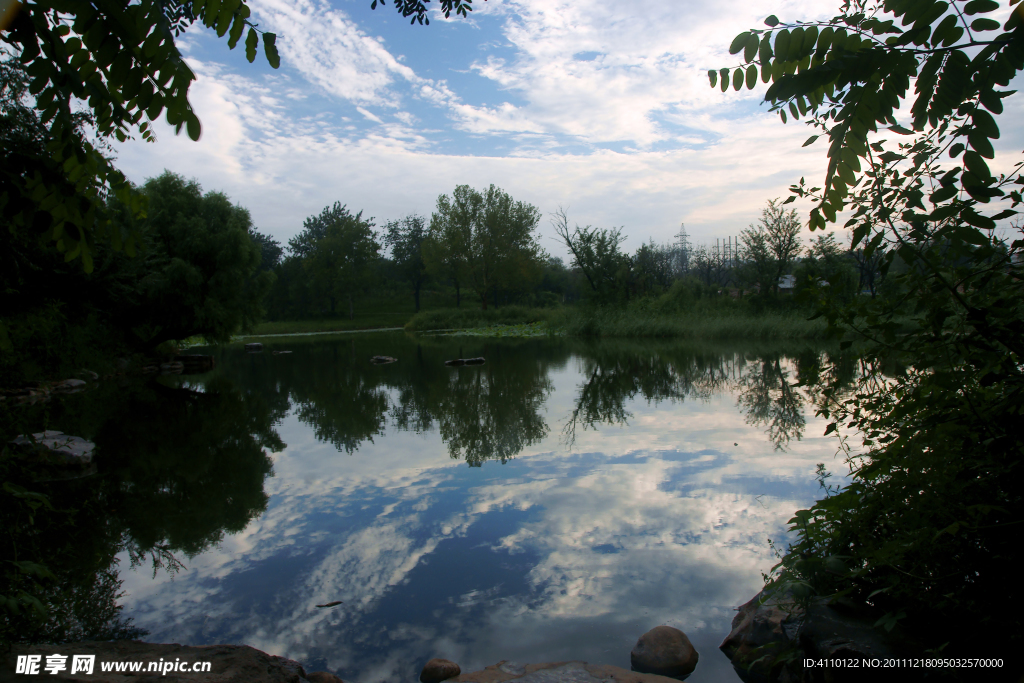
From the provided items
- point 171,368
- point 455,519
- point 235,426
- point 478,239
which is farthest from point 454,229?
point 455,519

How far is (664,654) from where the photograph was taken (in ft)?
8.66

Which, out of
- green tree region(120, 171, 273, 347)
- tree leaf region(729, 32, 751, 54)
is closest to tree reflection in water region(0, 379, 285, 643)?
tree leaf region(729, 32, 751, 54)

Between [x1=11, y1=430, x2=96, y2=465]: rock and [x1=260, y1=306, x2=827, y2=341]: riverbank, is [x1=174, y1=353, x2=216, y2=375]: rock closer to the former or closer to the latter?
[x1=11, y1=430, x2=96, y2=465]: rock

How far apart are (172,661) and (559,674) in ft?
5.39

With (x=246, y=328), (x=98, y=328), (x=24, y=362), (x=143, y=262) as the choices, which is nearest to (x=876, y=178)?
(x=24, y=362)

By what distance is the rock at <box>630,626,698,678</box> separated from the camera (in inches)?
102

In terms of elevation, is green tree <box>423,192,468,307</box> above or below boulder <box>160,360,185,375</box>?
above

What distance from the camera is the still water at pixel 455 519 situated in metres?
2.96

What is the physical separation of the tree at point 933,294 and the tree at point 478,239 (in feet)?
133

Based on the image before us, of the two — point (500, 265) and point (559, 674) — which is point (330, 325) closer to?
point (500, 265)

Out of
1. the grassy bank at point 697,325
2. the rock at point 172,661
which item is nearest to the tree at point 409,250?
the grassy bank at point 697,325

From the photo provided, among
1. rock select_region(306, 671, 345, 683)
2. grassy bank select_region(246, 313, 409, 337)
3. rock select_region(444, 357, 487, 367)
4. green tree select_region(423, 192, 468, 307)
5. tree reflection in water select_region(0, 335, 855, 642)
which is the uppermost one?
green tree select_region(423, 192, 468, 307)

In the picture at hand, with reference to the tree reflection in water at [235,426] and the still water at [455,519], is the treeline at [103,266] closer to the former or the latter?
the tree reflection in water at [235,426]

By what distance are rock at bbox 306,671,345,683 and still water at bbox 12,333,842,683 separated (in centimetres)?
11
